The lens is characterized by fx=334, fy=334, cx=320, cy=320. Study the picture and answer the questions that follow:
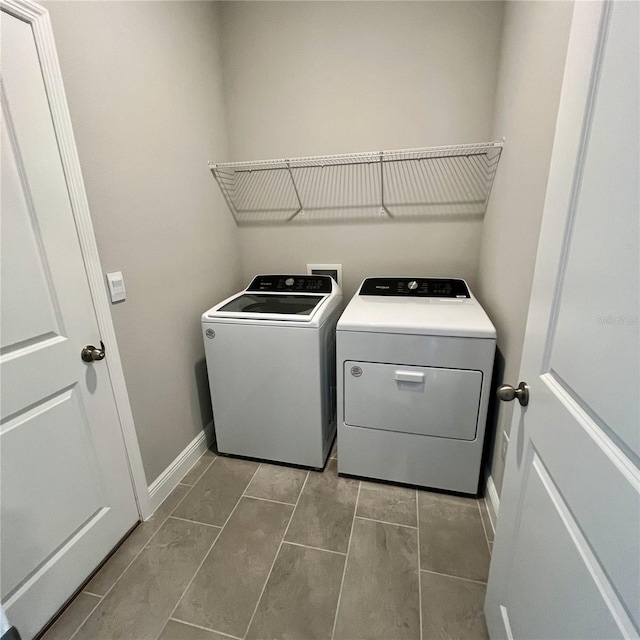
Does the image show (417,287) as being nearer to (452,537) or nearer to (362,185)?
(362,185)

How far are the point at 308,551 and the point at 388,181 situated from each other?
1940mm

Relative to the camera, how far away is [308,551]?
1392 mm

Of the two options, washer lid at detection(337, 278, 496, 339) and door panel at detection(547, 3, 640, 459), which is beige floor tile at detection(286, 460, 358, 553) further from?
door panel at detection(547, 3, 640, 459)

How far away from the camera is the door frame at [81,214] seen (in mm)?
991

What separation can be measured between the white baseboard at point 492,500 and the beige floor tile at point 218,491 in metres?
1.18

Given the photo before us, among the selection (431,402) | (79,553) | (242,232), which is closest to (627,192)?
(431,402)

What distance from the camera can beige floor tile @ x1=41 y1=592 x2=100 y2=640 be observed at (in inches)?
44.3

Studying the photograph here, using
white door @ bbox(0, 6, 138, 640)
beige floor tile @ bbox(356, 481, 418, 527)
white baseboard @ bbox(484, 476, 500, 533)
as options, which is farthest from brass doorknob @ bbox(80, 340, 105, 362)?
white baseboard @ bbox(484, 476, 500, 533)

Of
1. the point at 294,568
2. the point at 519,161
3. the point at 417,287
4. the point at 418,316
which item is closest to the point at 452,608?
the point at 294,568

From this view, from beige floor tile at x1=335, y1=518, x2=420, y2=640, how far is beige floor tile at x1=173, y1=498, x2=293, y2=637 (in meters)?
0.33

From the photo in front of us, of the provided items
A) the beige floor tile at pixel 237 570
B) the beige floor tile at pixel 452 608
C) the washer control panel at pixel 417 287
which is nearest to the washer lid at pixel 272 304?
the washer control panel at pixel 417 287

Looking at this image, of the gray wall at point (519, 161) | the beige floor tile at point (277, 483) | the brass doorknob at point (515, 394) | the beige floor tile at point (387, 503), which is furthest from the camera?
the beige floor tile at point (277, 483)

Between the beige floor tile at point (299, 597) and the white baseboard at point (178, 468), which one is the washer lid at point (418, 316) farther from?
the white baseboard at point (178, 468)

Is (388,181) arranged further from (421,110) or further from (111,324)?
(111,324)
